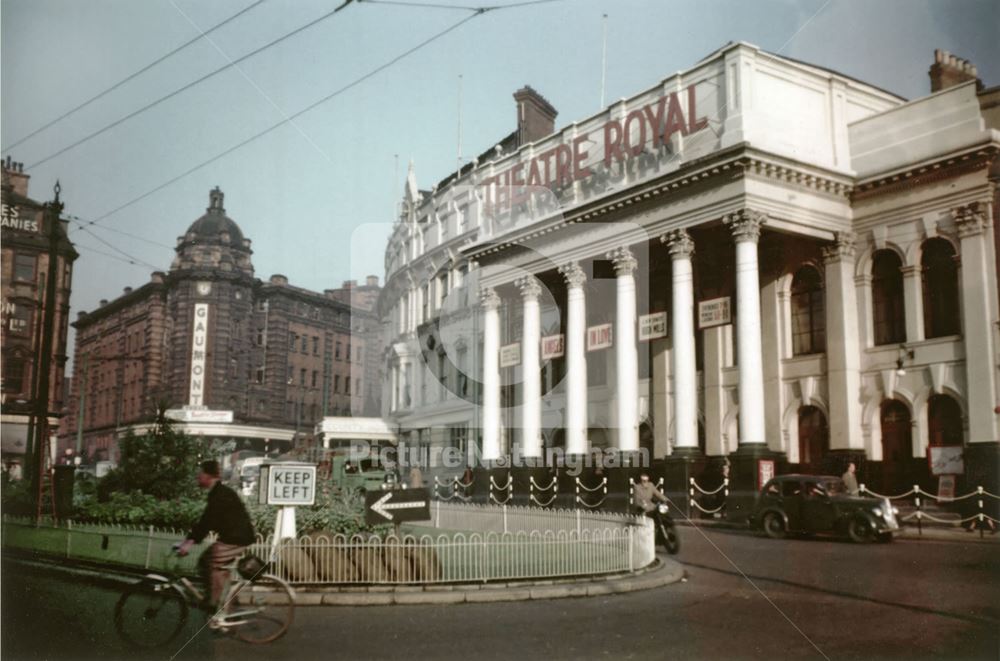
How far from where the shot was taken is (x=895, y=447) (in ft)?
81.7

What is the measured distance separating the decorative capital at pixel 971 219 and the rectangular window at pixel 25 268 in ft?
66.3

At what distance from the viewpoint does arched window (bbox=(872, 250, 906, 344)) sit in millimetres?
24859

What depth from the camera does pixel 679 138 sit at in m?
27.1

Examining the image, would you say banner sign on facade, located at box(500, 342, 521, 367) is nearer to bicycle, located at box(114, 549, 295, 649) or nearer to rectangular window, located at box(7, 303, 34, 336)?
rectangular window, located at box(7, 303, 34, 336)

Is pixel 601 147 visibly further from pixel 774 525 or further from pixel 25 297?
pixel 25 297

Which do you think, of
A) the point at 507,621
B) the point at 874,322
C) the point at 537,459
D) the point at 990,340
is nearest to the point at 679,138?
the point at 874,322

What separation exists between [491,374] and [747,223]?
47.9ft

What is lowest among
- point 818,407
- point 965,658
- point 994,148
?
point 965,658

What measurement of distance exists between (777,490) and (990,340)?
6570 millimetres

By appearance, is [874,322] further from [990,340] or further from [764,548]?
[764,548]

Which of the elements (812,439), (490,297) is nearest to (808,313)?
(812,439)

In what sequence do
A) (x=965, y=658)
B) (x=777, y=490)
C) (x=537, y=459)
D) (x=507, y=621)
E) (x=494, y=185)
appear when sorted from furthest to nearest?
(x=494, y=185) < (x=537, y=459) < (x=777, y=490) < (x=507, y=621) < (x=965, y=658)

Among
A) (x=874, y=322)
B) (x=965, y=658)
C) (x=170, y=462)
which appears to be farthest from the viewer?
(x=874, y=322)

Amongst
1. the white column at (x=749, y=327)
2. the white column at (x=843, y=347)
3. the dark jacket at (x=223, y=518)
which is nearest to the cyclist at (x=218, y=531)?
the dark jacket at (x=223, y=518)
